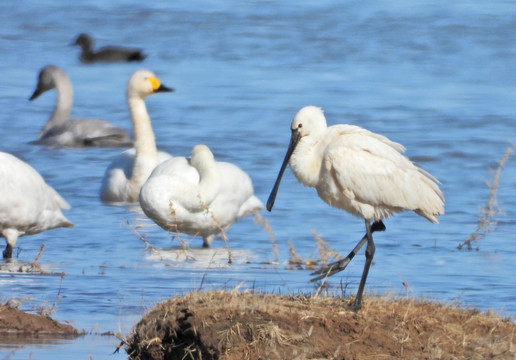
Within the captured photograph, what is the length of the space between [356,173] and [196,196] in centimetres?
374

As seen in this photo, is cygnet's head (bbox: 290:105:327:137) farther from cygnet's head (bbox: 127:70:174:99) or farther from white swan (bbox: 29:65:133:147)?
white swan (bbox: 29:65:133:147)

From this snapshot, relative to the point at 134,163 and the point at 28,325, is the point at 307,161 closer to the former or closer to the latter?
the point at 28,325

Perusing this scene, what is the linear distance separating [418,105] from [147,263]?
35.6 ft

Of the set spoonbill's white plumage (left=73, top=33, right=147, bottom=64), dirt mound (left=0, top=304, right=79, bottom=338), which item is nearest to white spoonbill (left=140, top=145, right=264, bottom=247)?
dirt mound (left=0, top=304, right=79, bottom=338)

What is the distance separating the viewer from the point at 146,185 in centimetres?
1020

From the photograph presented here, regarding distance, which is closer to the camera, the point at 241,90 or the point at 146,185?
the point at 146,185

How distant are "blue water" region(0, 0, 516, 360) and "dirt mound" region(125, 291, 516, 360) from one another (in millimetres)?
432

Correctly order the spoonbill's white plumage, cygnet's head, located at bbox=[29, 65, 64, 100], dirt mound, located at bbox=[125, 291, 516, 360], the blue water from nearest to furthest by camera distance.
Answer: dirt mound, located at bbox=[125, 291, 516, 360], the blue water, cygnet's head, located at bbox=[29, 65, 64, 100], the spoonbill's white plumage

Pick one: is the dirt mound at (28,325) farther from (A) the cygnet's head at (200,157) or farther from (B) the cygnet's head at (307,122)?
(A) the cygnet's head at (200,157)

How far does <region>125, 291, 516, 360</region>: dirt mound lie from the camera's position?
17.7 ft

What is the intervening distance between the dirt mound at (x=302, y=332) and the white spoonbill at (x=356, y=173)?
986mm

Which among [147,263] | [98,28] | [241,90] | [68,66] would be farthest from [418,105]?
[98,28]

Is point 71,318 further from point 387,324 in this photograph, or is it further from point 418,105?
point 418,105

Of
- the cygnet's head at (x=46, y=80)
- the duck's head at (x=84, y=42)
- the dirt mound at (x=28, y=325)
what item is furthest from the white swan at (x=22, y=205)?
the duck's head at (x=84, y=42)
